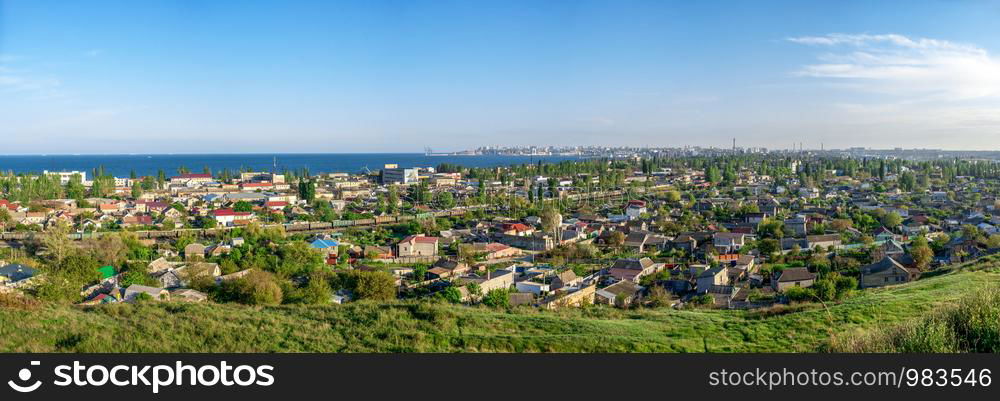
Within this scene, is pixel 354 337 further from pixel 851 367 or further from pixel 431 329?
pixel 851 367

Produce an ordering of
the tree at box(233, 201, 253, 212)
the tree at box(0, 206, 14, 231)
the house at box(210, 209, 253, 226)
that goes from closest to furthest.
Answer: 1. the tree at box(0, 206, 14, 231)
2. the house at box(210, 209, 253, 226)
3. the tree at box(233, 201, 253, 212)

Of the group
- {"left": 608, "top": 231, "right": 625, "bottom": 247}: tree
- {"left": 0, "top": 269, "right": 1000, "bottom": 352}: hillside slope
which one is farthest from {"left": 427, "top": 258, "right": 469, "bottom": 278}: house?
{"left": 0, "top": 269, "right": 1000, "bottom": 352}: hillside slope

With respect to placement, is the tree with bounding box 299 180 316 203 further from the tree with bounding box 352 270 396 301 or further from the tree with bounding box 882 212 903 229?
the tree with bounding box 882 212 903 229

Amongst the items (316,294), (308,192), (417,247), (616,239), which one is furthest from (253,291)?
(308,192)

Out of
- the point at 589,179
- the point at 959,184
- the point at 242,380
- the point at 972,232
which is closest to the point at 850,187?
the point at 959,184

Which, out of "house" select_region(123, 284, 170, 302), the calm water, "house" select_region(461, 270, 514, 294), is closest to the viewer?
"house" select_region(123, 284, 170, 302)
